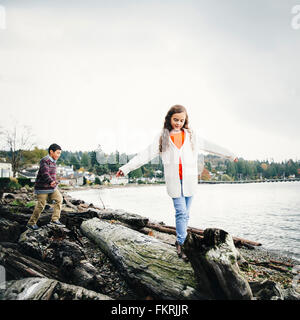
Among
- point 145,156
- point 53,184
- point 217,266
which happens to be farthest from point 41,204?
point 217,266

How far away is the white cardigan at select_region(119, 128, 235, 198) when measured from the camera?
8.77 feet

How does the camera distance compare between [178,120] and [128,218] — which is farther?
[128,218]

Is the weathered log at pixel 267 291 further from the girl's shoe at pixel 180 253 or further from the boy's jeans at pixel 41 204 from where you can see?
the boy's jeans at pixel 41 204

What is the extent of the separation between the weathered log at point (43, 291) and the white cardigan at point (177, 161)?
1.46 metres

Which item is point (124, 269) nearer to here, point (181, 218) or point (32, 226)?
point (181, 218)

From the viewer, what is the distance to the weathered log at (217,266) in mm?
2014

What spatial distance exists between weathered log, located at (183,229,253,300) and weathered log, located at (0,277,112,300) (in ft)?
3.63

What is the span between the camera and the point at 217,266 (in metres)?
2.00

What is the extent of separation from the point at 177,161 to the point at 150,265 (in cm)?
139

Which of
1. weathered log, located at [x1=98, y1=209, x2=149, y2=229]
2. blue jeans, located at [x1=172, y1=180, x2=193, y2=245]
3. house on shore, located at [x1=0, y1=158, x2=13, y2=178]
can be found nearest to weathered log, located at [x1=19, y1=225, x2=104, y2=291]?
blue jeans, located at [x1=172, y1=180, x2=193, y2=245]

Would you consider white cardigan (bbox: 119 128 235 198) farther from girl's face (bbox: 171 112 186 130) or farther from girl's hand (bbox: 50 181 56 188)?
girl's hand (bbox: 50 181 56 188)

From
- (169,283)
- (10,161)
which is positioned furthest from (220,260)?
(10,161)
